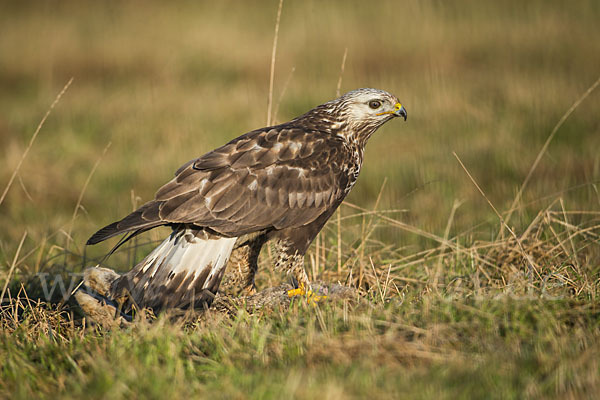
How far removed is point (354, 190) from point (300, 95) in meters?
2.96

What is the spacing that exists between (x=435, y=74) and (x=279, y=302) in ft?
27.9

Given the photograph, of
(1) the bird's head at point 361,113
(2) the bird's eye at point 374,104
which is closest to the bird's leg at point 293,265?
(1) the bird's head at point 361,113

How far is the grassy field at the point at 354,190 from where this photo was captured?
11.0 ft

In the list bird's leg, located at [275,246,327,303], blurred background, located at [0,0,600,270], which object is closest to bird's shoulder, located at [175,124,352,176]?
bird's leg, located at [275,246,327,303]

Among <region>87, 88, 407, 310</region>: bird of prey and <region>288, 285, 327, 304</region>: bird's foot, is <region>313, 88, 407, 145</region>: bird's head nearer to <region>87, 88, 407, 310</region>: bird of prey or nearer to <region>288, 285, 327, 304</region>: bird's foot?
<region>87, 88, 407, 310</region>: bird of prey

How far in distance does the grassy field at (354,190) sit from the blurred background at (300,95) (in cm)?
5

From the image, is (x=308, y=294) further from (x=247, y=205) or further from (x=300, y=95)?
(x=300, y=95)

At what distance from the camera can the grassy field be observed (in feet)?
11.0

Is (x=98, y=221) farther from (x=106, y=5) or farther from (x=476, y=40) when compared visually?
(x=106, y=5)

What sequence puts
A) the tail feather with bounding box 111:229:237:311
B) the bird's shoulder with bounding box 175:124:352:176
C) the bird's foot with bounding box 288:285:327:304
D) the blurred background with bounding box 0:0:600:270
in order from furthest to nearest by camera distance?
1. the blurred background with bounding box 0:0:600:270
2. the bird's shoulder with bounding box 175:124:352:176
3. the tail feather with bounding box 111:229:237:311
4. the bird's foot with bounding box 288:285:327:304

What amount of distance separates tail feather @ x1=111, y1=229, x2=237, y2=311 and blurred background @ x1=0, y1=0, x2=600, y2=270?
168cm

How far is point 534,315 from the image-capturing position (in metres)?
3.60

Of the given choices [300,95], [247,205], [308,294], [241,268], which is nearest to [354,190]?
[300,95]

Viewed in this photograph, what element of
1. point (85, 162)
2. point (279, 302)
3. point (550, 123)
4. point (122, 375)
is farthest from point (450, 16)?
Result: point (122, 375)
